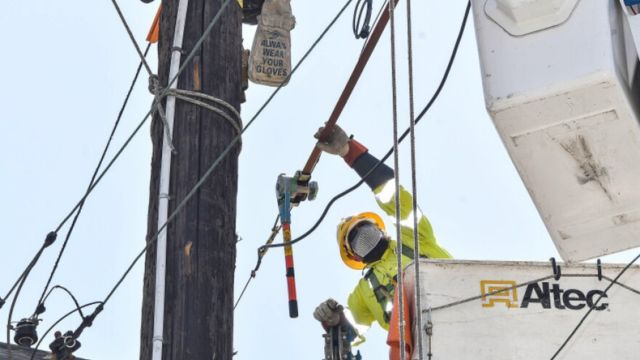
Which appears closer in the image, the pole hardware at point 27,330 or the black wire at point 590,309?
the black wire at point 590,309

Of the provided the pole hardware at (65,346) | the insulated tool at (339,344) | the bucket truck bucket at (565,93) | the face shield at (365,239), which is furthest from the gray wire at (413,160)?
the face shield at (365,239)

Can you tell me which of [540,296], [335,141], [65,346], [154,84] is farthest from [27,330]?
[540,296]

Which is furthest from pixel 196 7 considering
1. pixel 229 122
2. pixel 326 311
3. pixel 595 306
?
pixel 326 311

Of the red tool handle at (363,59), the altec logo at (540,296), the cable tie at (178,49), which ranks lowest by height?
the altec logo at (540,296)

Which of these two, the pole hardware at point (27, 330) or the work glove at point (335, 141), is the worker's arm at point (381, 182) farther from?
the pole hardware at point (27, 330)

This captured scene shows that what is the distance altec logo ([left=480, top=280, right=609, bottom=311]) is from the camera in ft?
20.1

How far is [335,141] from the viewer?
8.58 meters

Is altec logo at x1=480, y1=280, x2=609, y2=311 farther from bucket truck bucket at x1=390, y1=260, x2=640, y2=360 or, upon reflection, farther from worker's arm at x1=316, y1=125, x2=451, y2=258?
worker's arm at x1=316, y1=125, x2=451, y2=258

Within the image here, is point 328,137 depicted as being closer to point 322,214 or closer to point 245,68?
point 322,214

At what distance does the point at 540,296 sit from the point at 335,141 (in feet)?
8.95

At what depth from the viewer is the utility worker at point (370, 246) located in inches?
317

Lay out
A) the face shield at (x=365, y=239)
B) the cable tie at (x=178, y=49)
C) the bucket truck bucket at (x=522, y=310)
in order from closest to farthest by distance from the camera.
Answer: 1. the cable tie at (x=178, y=49)
2. the bucket truck bucket at (x=522, y=310)
3. the face shield at (x=365, y=239)

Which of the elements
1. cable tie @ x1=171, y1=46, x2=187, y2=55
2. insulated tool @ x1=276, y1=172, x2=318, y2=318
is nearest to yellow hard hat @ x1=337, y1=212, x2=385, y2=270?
Result: insulated tool @ x1=276, y1=172, x2=318, y2=318

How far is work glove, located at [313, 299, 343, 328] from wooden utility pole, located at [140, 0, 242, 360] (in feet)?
9.49
